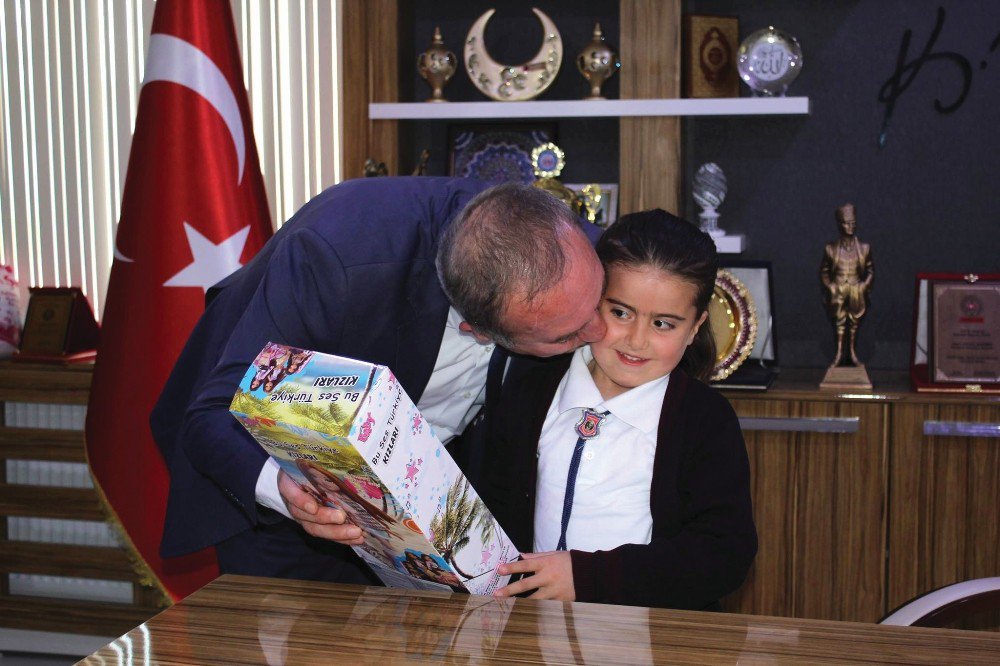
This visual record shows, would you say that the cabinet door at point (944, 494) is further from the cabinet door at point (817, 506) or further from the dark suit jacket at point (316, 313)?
the dark suit jacket at point (316, 313)

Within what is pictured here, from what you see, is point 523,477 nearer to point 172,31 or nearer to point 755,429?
point 755,429

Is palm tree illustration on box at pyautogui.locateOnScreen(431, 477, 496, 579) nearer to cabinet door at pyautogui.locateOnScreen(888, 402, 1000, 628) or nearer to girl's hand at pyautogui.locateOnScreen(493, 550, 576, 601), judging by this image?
girl's hand at pyautogui.locateOnScreen(493, 550, 576, 601)

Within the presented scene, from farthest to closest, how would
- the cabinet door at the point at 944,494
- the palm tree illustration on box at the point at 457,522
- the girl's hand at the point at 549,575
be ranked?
1. the cabinet door at the point at 944,494
2. the girl's hand at the point at 549,575
3. the palm tree illustration on box at the point at 457,522

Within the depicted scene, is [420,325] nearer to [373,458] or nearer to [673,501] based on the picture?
[673,501]

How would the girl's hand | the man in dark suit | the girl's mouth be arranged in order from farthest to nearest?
1. the girl's mouth
2. the man in dark suit
3. the girl's hand

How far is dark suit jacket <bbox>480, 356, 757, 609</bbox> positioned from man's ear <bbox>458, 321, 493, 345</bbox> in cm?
10

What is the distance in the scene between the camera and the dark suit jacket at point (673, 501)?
4.43 ft

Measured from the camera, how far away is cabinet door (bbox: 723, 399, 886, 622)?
2473 mm

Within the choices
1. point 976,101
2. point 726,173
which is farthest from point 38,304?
point 976,101

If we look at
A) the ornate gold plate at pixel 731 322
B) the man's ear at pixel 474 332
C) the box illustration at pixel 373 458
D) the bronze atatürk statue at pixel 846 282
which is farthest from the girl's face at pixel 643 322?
the bronze atatürk statue at pixel 846 282

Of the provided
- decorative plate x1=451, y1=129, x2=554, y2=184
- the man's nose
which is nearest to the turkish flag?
decorative plate x1=451, y1=129, x2=554, y2=184

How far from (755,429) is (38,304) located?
2306mm

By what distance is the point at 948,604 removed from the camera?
1.32 metres

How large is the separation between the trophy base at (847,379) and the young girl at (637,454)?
1.09 m
